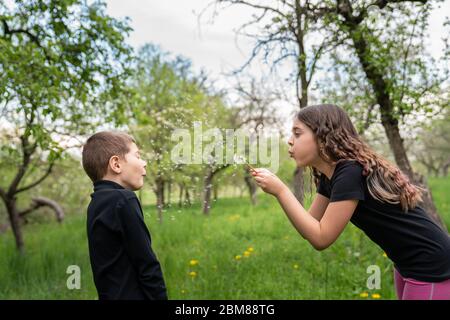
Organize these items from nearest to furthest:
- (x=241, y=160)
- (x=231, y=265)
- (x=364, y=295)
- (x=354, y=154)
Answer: (x=354, y=154) → (x=241, y=160) → (x=364, y=295) → (x=231, y=265)

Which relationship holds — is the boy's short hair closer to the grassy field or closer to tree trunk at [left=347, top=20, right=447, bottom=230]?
the grassy field

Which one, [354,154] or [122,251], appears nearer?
[122,251]

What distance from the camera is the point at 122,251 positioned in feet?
5.41

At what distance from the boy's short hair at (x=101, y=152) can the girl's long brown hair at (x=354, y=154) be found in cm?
81

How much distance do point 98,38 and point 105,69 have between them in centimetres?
34

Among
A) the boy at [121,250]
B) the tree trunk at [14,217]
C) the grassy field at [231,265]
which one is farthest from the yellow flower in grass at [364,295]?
the tree trunk at [14,217]

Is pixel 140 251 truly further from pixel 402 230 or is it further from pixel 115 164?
pixel 402 230

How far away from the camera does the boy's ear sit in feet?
5.90

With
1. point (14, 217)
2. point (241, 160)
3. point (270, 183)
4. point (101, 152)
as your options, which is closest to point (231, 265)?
point (241, 160)

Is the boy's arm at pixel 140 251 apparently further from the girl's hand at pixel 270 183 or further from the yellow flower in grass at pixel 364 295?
the yellow flower in grass at pixel 364 295

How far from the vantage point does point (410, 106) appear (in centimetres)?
409

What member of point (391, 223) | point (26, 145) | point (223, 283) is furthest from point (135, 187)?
point (26, 145)

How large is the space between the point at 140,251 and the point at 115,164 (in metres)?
0.41

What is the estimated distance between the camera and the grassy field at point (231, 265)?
4.27m
